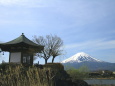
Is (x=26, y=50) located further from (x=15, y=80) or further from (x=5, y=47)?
(x=15, y=80)

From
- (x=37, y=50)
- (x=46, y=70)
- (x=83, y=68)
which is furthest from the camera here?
(x=83, y=68)

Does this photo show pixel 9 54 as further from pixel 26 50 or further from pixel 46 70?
pixel 46 70

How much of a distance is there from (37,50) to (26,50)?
2696 mm

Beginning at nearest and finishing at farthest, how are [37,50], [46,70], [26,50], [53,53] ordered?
1. [46,70]
2. [26,50]
3. [37,50]
4. [53,53]

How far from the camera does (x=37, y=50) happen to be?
29.8m

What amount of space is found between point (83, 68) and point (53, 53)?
957cm

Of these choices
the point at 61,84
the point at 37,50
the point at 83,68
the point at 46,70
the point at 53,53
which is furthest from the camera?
the point at 53,53

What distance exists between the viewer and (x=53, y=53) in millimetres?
45438

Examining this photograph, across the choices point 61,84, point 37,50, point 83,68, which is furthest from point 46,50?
point 61,84

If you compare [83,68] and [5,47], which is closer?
[5,47]

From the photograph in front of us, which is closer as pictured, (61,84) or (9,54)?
(61,84)

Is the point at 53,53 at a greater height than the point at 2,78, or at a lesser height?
greater

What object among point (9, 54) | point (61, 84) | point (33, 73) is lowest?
point (61, 84)

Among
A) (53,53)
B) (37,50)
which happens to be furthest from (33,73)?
(53,53)
